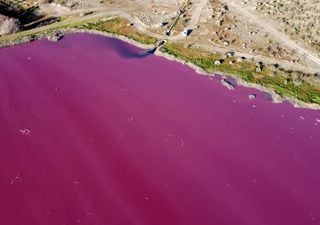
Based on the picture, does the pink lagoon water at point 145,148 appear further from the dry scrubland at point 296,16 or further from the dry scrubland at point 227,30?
the dry scrubland at point 296,16

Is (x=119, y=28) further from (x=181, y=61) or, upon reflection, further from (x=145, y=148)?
(x=145, y=148)

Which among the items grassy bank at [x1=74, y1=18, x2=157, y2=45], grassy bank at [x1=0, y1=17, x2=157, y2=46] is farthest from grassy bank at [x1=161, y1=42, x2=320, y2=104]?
grassy bank at [x1=0, y1=17, x2=157, y2=46]

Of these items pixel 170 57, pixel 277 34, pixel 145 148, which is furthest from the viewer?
pixel 277 34

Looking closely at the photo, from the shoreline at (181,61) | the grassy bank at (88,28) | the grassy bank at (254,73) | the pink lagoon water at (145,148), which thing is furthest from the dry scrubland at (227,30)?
the pink lagoon water at (145,148)

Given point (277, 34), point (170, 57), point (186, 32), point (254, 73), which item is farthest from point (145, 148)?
point (277, 34)

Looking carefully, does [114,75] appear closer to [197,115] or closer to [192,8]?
[197,115]
